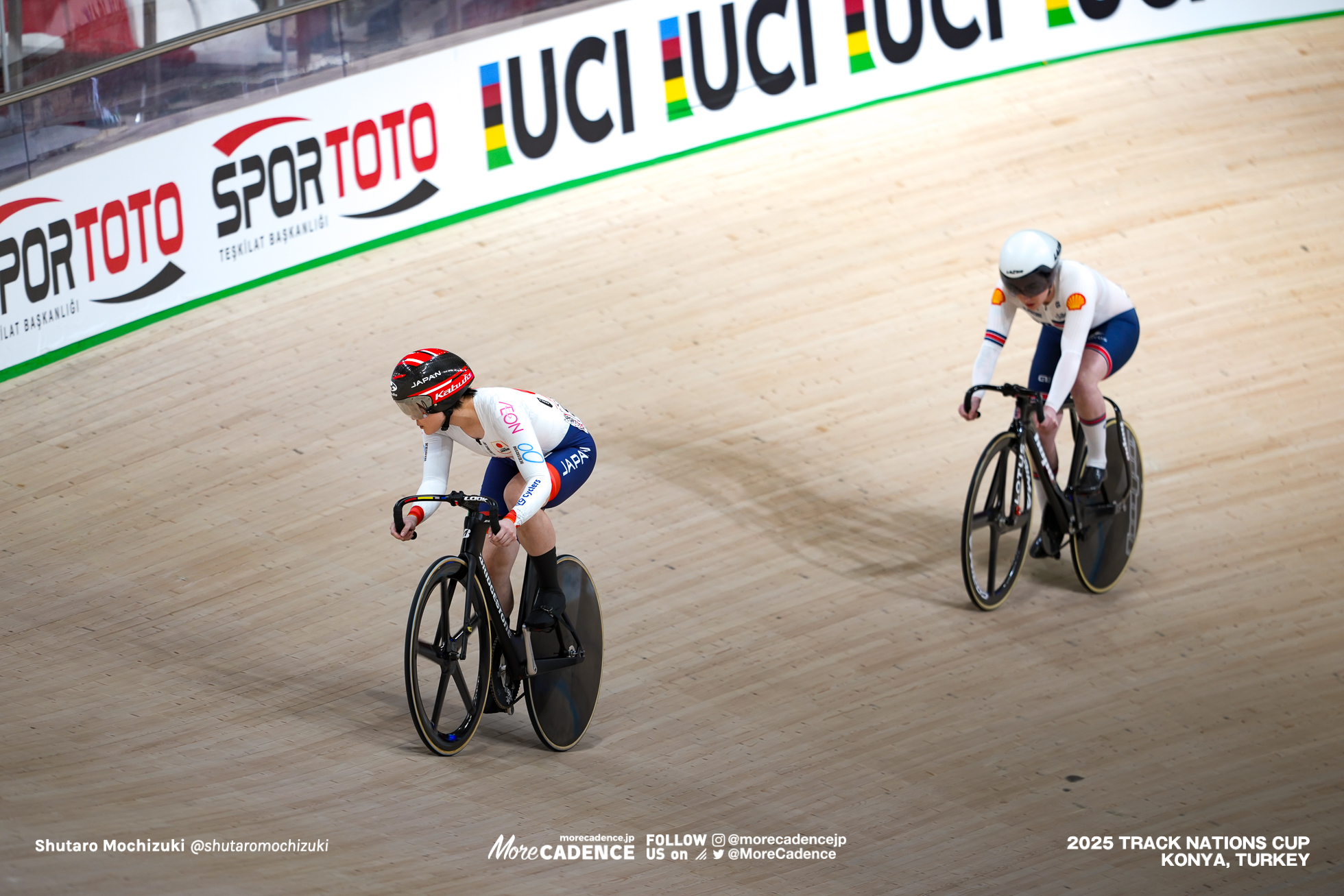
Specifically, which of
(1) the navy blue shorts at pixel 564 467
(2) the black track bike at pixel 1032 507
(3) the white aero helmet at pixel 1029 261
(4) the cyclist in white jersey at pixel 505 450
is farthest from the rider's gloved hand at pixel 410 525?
(3) the white aero helmet at pixel 1029 261

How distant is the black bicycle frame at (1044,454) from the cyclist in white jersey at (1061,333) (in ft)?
0.15

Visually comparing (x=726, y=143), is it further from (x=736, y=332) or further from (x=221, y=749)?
(x=221, y=749)

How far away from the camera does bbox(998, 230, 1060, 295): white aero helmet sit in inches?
195

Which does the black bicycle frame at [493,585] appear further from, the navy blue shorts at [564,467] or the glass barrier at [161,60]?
the glass barrier at [161,60]

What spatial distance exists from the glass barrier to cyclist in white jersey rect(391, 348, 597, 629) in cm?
435

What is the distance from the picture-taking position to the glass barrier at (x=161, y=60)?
7.47 metres

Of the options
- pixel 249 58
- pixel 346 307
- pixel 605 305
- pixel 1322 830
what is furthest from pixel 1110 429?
pixel 249 58

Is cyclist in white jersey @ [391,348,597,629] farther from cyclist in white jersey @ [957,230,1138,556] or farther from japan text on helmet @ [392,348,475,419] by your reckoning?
cyclist in white jersey @ [957,230,1138,556]

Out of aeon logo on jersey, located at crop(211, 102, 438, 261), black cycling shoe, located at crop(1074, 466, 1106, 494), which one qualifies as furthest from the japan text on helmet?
aeon logo on jersey, located at crop(211, 102, 438, 261)

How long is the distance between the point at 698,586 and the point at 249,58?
451 centimetres

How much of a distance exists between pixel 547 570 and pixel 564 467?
0.31m

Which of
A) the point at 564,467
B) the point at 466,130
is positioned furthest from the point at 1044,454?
the point at 466,130

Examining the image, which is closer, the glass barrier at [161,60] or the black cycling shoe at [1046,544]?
the black cycling shoe at [1046,544]

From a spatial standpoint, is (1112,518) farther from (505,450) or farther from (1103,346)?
(505,450)
